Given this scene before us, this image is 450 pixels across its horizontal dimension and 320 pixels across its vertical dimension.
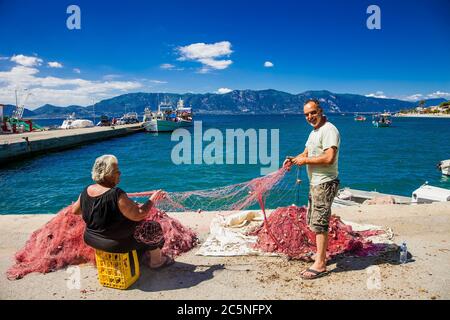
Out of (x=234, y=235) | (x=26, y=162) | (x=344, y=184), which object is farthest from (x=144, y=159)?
(x=234, y=235)

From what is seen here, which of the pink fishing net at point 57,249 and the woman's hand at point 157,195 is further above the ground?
the woman's hand at point 157,195

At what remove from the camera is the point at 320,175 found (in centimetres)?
360

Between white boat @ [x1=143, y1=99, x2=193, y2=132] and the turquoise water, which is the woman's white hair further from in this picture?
white boat @ [x1=143, y1=99, x2=193, y2=132]

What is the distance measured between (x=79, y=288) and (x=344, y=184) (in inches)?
694

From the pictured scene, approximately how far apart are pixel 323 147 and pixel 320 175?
1.14ft

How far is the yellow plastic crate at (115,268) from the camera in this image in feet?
11.1

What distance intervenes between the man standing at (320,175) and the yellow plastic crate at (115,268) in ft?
6.79

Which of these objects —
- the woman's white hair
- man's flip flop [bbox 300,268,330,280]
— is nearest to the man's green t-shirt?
man's flip flop [bbox 300,268,330,280]

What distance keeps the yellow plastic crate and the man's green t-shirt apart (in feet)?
7.65

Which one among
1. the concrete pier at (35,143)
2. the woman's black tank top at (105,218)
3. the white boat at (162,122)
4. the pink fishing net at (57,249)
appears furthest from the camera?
the white boat at (162,122)

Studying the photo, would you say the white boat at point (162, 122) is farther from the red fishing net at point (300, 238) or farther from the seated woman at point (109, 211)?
the seated woman at point (109, 211)

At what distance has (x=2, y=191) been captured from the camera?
16094mm

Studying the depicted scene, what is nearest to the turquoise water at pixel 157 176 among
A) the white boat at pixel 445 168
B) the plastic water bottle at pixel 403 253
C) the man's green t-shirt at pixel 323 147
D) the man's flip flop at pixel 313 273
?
the white boat at pixel 445 168

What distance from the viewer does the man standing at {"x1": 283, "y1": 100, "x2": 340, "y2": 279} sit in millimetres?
3493
